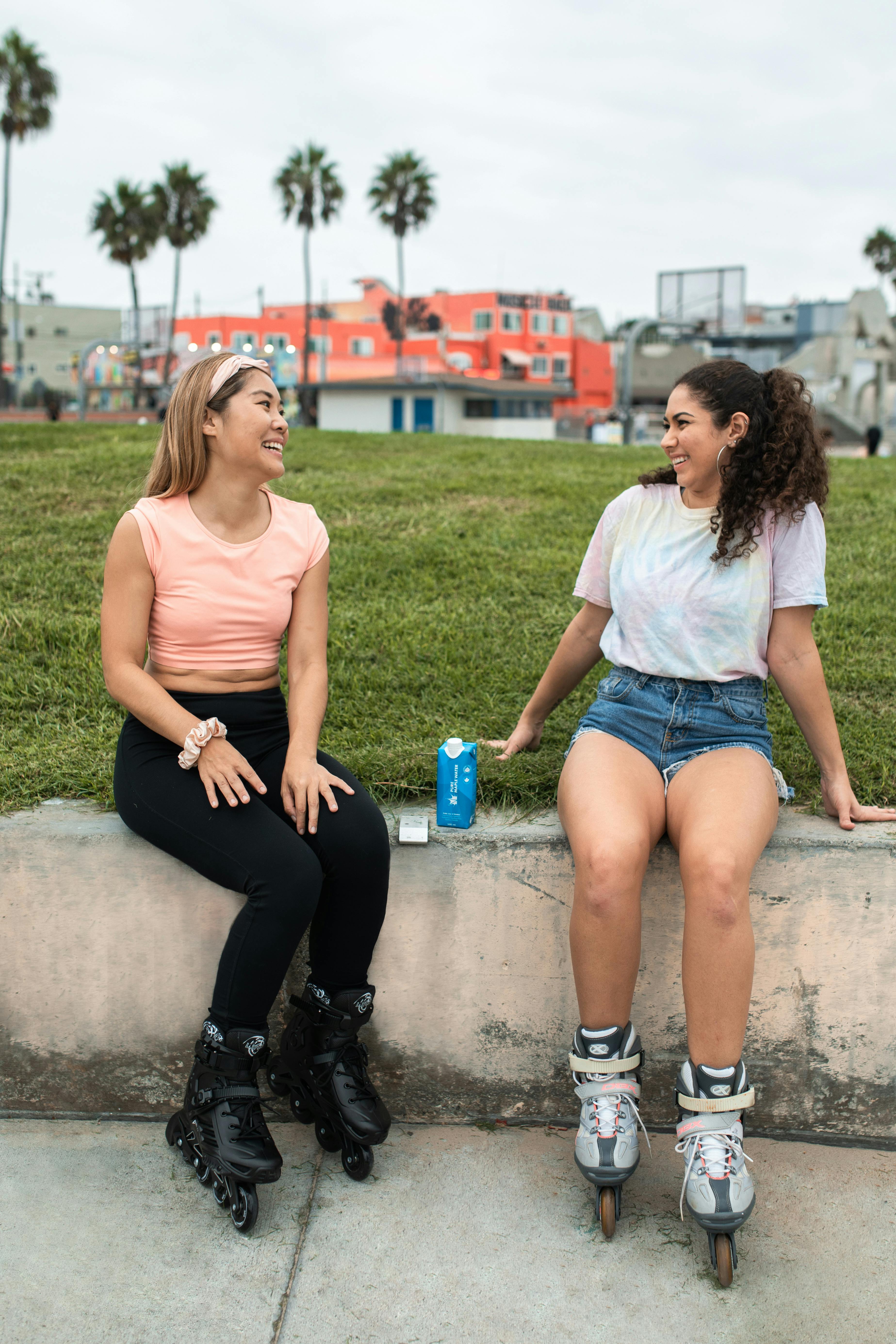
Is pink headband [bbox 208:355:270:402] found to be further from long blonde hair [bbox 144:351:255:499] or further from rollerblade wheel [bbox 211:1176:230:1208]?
rollerblade wheel [bbox 211:1176:230:1208]

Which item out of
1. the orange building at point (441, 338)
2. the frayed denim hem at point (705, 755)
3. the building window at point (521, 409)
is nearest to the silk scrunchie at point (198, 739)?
the frayed denim hem at point (705, 755)

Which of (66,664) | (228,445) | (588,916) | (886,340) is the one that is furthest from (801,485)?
(886,340)

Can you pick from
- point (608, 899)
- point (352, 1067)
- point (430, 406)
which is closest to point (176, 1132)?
point (352, 1067)

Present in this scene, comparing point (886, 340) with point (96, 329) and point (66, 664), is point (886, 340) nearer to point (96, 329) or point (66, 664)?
point (96, 329)

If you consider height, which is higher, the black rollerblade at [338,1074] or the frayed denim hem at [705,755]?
the frayed denim hem at [705,755]

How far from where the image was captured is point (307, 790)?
258 centimetres

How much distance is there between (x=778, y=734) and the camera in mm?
3750

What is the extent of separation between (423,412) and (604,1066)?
42669 mm

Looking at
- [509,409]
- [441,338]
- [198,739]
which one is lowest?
[198,739]

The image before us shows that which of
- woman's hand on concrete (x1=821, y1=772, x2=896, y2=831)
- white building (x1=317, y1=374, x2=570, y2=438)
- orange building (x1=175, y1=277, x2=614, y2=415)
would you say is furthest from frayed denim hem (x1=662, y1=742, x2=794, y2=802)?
orange building (x1=175, y1=277, x2=614, y2=415)

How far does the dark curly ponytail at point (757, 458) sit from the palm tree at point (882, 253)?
72075 millimetres

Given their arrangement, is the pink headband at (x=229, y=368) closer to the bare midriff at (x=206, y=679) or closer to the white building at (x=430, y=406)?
the bare midriff at (x=206, y=679)

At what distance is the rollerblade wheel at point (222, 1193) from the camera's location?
2.41 metres

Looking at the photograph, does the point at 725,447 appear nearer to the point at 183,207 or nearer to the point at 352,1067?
the point at 352,1067
